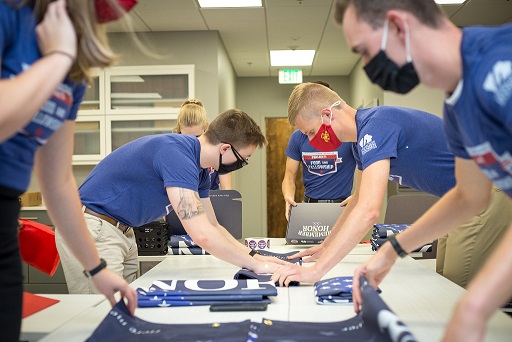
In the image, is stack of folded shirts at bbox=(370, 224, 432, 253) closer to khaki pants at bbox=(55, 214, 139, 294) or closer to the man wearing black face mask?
the man wearing black face mask

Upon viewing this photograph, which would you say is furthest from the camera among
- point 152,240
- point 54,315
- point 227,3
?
point 227,3

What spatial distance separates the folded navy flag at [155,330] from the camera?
1160 mm

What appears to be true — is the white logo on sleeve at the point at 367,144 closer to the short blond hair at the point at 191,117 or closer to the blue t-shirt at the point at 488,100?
the blue t-shirt at the point at 488,100

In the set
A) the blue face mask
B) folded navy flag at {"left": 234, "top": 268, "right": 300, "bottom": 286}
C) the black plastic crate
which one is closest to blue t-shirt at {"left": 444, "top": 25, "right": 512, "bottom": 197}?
the blue face mask

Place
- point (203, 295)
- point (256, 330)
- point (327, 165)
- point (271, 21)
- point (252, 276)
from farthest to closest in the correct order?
1. point (271, 21)
2. point (327, 165)
3. point (252, 276)
4. point (203, 295)
5. point (256, 330)

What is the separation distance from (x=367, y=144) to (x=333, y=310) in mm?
687

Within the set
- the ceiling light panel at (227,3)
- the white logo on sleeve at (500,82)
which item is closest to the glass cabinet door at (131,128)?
the ceiling light panel at (227,3)

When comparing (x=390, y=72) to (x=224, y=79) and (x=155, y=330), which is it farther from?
(x=224, y=79)

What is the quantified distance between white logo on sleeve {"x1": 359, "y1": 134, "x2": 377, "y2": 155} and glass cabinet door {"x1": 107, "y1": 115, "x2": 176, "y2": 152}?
12.9 ft

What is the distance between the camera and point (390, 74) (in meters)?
1.10

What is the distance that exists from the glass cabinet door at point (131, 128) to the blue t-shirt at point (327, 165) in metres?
1.90

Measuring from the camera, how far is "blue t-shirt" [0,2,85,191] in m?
0.87

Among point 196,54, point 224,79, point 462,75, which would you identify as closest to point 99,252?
point 462,75

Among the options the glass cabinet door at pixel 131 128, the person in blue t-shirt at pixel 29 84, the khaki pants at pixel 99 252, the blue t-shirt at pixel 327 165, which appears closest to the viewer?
the person in blue t-shirt at pixel 29 84
